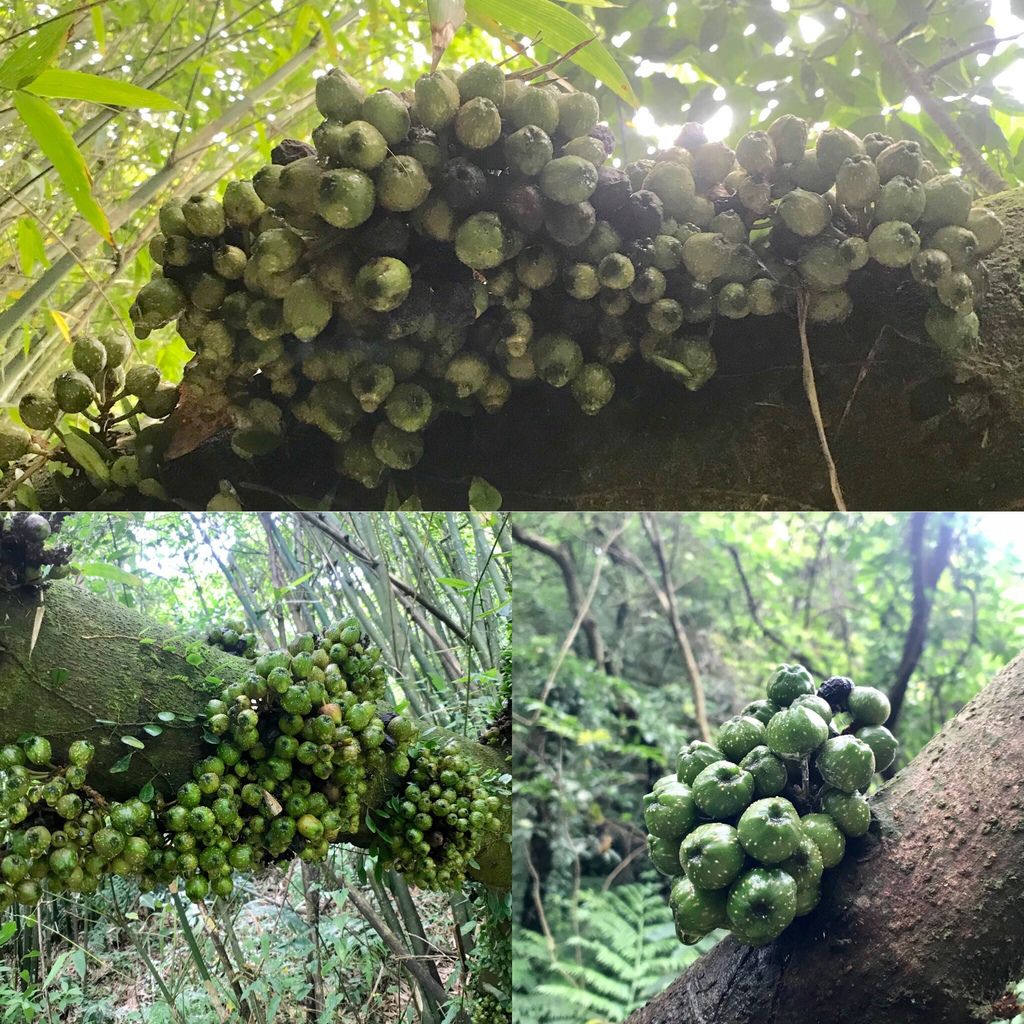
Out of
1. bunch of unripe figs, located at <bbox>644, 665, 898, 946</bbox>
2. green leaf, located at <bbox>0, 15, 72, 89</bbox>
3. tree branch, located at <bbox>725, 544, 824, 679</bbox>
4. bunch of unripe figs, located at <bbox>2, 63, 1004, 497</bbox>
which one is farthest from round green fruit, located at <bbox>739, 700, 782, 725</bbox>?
green leaf, located at <bbox>0, 15, 72, 89</bbox>

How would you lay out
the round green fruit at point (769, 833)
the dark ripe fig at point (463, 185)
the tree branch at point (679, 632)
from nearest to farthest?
the dark ripe fig at point (463, 185) < the round green fruit at point (769, 833) < the tree branch at point (679, 632)

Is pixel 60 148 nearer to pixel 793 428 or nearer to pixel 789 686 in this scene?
pixel 793 428

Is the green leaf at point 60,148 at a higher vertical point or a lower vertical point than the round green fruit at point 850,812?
higher

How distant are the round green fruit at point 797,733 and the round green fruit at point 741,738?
18 mm

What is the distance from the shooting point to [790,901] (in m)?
0.58

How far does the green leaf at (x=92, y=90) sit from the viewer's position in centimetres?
57

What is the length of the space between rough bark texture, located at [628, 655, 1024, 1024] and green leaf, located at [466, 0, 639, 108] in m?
0.56

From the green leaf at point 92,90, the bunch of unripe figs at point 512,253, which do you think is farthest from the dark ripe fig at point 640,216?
the green leaf at point 92,90

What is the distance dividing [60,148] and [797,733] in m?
0.70

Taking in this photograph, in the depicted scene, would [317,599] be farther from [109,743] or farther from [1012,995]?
[1012,995]

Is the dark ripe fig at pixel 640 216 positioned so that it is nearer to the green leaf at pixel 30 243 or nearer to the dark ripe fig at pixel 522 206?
the dark ripe fig at pixel 522 206

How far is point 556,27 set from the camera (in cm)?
61

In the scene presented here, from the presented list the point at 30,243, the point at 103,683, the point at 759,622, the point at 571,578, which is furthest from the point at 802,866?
the point at 30,243

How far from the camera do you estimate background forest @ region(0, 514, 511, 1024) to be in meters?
0.74
